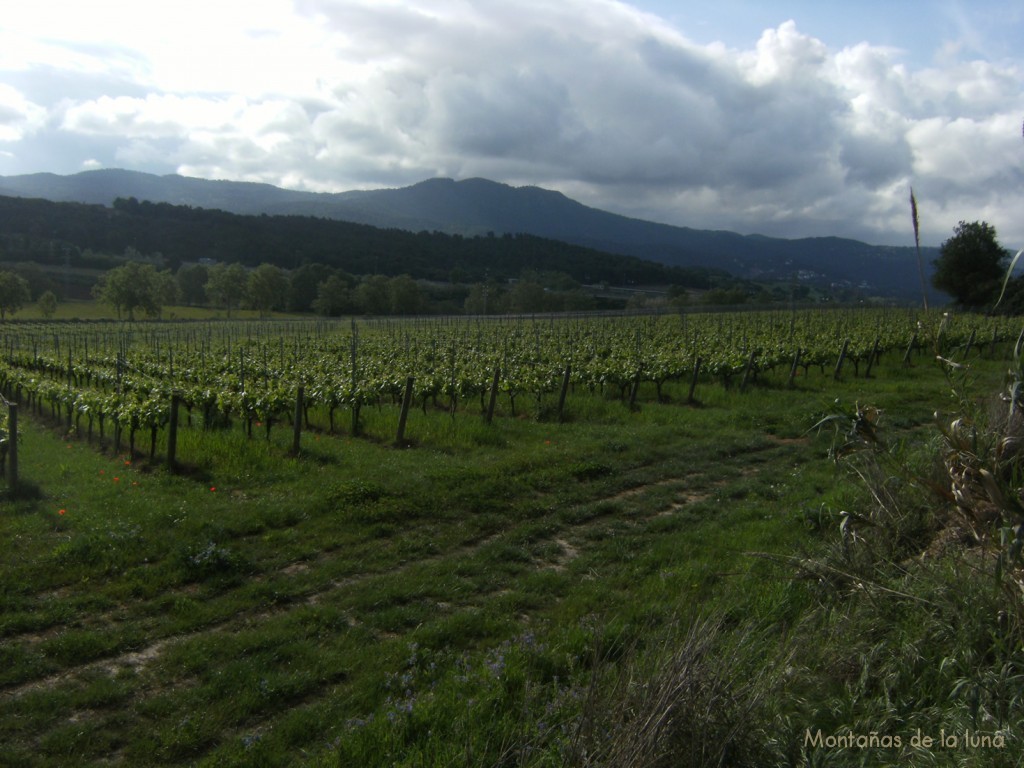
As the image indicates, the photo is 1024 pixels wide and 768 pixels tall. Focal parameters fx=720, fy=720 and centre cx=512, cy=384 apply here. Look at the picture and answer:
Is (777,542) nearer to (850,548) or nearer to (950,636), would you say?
(850,548)

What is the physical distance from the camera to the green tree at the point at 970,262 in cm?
5462

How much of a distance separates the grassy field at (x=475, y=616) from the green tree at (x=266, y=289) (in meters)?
79.2

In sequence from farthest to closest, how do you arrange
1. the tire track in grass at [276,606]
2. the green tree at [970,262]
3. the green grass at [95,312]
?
1. the green grass at [95,312]
2. the green tree at [970,262]
3. the tire track in grass at [276,606]

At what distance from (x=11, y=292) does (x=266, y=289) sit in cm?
2536

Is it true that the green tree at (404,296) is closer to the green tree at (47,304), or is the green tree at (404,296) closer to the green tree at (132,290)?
the green tree at (132,290)

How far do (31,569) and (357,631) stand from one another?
3148mm

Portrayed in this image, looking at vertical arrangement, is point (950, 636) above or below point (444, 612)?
above

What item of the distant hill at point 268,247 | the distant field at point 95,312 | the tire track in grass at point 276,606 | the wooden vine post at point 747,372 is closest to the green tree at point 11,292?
the distant field at point 95,312

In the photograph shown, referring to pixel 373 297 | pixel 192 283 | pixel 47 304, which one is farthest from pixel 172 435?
pixel 192 283

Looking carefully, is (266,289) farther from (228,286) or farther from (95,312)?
(95,312)

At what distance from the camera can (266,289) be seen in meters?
86.3

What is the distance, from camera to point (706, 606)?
4.34 meters

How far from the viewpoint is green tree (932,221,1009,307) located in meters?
54.6

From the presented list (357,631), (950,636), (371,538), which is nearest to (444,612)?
(357,631)
